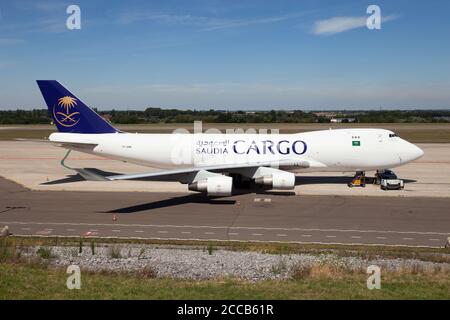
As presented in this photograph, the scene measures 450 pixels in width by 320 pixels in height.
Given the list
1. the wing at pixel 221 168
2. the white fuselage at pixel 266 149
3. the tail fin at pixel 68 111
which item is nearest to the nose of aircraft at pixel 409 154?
the white fuselage at pixel 266 149

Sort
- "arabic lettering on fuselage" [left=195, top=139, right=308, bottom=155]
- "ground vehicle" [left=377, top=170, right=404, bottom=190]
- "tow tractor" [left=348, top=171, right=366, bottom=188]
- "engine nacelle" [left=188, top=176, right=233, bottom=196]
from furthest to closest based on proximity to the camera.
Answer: "tow tractor" [left=348, top=171, right=366, bottom=188] < "arabic lettering on fuselage" [left=195, top=139, right=308, bottom=155] < "ground vehicle" [left=377, top=170, right=404, bottom=190] < "engine nacelle" [left=188, top=176, right=233, bottom=196]

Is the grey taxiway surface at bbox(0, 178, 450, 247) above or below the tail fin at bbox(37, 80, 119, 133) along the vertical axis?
below

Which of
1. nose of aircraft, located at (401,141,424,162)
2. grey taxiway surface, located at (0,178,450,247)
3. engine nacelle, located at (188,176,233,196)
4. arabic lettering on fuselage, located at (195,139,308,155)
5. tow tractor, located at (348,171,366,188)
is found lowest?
grey taxiway surface, located at (0,178,450,247)

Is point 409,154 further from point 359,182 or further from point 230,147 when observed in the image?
Result: point 230,147

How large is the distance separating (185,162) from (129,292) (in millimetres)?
22677

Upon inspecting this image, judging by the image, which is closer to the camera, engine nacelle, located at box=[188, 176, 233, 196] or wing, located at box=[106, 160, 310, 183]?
engine nacelle, located at box=[188, 176, 233, 196]

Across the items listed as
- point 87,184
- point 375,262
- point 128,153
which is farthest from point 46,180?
point 375,262

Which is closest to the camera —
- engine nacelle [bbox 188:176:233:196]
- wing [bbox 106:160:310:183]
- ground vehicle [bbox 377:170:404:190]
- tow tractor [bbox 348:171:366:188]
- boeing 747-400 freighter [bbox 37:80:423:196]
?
engine nacelle [bbox 188:176:233:196]

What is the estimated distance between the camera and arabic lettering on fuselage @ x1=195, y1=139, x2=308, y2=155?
34219 millimetres

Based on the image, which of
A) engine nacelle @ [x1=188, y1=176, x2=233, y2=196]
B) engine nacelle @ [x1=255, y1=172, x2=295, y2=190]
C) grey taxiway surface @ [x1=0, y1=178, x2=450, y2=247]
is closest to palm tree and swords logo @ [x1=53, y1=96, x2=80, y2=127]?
grey taxiway surface @ [x1=0, y1=178, x2=450, y2=247]

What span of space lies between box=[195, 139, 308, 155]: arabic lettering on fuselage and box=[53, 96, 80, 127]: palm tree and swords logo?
10264 mm

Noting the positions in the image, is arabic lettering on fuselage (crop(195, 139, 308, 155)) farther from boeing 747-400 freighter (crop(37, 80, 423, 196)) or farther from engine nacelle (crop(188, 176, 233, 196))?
engine nacelle (crop(188, 176, 233, 196))
